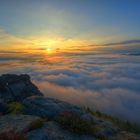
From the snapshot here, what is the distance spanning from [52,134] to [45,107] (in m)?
5.25

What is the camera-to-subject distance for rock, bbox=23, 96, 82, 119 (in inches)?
844

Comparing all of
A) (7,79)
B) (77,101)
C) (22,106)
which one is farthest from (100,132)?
(77,101)

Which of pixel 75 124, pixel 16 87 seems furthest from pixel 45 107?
pixel 16 87

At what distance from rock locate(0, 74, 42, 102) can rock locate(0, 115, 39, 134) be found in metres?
20.9

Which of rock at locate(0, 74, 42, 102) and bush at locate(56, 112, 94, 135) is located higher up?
bush at locate(56, 112, 94, 135)

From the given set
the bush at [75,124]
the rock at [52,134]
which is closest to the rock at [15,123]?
the rock at [52,134]

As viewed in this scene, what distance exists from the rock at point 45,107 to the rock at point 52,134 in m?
3.32

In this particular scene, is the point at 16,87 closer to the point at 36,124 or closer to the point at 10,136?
the point at 36,124

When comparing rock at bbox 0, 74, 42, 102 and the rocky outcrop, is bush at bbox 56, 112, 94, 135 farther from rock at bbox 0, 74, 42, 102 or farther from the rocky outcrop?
rock at bbox 0, 74, 42, 102

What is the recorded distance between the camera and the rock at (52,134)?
16578 millimetres

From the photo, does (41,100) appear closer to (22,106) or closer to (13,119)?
(22,106)

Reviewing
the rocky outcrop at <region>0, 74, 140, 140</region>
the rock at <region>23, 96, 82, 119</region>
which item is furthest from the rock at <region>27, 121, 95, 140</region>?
the rock at <region>23, 96, 82, 119</region>

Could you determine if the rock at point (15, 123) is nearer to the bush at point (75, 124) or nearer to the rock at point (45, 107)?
the bush at point (75, 124)

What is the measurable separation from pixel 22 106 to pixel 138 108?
578ft
